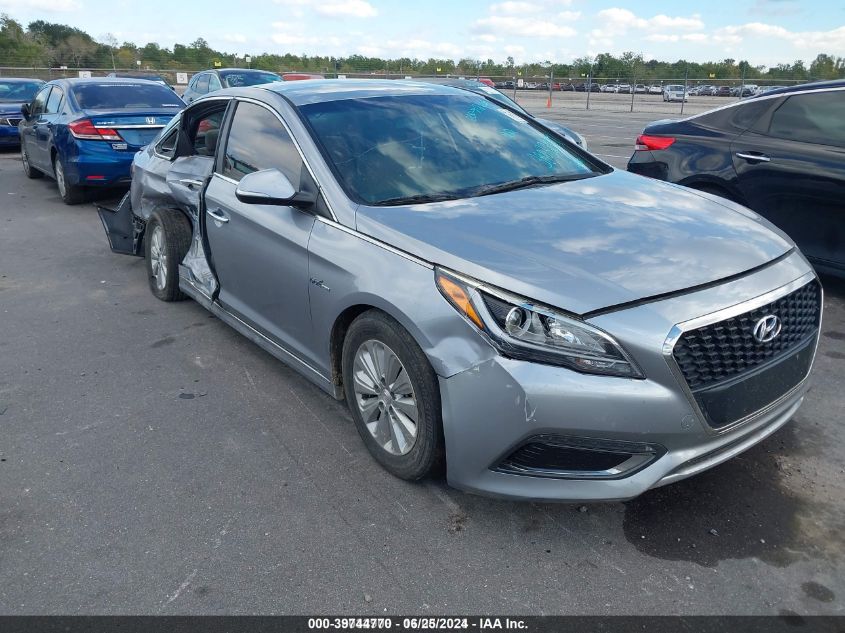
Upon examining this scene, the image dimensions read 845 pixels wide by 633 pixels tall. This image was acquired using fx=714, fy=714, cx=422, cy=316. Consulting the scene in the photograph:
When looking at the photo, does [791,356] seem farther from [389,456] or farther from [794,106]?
[794,106]

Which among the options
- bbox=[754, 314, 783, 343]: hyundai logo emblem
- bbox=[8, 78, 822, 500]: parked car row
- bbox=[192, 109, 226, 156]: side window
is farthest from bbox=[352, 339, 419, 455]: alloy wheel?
bbox=[192, 109, 226, 156]: side window

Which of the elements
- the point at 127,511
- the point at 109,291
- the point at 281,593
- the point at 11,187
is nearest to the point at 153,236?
the point at 109,291

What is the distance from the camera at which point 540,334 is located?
8.34ft

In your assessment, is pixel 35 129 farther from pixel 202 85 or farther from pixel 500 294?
pixel 500 294

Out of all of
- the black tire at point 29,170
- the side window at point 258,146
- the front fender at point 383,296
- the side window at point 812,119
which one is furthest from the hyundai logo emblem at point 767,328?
the black tire at point 29,170

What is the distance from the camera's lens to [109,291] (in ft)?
19.7

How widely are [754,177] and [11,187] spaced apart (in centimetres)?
1074

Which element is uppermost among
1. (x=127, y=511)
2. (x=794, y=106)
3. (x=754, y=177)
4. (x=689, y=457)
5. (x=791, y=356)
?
(x=794, y=106)

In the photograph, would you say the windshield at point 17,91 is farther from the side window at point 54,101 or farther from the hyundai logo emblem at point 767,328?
the hyundai logo emblem at point 767,328

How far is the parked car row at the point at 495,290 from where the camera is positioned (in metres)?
2.50

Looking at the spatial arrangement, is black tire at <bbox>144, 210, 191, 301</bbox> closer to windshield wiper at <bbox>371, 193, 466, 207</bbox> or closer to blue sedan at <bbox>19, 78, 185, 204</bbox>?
windshield wiper at <bbox>371, 193, 466, 207</bbox>

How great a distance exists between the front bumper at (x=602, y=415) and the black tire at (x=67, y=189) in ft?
27.8

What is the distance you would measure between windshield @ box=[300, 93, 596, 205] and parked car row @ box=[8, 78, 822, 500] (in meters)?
0.01

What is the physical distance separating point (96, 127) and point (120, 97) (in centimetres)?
94
